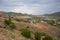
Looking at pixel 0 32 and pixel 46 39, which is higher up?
pixel 0 32

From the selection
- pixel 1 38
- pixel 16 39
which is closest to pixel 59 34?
pixel 16 39

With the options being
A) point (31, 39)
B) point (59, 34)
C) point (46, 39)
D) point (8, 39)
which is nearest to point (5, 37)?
point (8, 39)

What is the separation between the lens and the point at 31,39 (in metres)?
41.9

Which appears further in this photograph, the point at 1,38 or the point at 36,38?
the point at 36,38

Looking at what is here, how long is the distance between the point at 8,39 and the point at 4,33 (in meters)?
3.09

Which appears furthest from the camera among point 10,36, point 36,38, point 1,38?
point 36,38

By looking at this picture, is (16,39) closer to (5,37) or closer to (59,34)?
(5,37)

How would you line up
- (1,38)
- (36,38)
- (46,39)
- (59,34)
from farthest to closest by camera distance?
(59,34)
(46,39)
(36,38)
(1,38)

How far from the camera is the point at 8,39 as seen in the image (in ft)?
106

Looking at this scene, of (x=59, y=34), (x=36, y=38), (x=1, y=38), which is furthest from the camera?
(x=59, y=34)

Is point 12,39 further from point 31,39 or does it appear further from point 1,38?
point 31,39

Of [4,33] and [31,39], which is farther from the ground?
[4,33]

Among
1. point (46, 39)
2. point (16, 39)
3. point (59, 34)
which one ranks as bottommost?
point (59, 34)

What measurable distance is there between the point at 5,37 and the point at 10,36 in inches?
71.8
